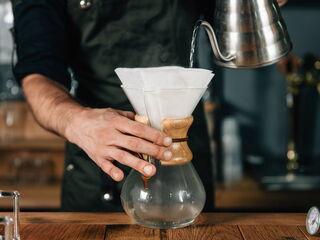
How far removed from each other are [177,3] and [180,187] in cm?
85

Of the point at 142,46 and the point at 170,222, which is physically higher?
the point at 142,46

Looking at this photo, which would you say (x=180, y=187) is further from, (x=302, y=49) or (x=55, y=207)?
(x=302, y=49)

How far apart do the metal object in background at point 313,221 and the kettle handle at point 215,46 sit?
414 mm

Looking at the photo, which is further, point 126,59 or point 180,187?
point 126,59

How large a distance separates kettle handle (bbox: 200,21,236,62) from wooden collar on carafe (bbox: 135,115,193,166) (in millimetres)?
228

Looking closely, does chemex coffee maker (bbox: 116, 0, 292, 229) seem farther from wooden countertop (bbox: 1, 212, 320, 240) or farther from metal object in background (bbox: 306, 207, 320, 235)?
metal object in background (bbox: 306, 207, 320, 235)

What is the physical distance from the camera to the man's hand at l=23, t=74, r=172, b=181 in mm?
1491

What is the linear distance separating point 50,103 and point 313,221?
30.3 inches

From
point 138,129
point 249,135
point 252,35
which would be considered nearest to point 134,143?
point 138,129

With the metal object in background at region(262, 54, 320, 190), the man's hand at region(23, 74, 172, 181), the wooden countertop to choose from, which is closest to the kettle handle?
the man's hand at region(23, 74, 172, 181)

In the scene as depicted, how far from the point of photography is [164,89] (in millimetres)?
1483

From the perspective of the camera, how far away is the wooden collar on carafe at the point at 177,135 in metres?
1.53

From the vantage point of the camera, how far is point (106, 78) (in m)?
2.21

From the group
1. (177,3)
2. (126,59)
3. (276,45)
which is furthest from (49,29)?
(276,45)
